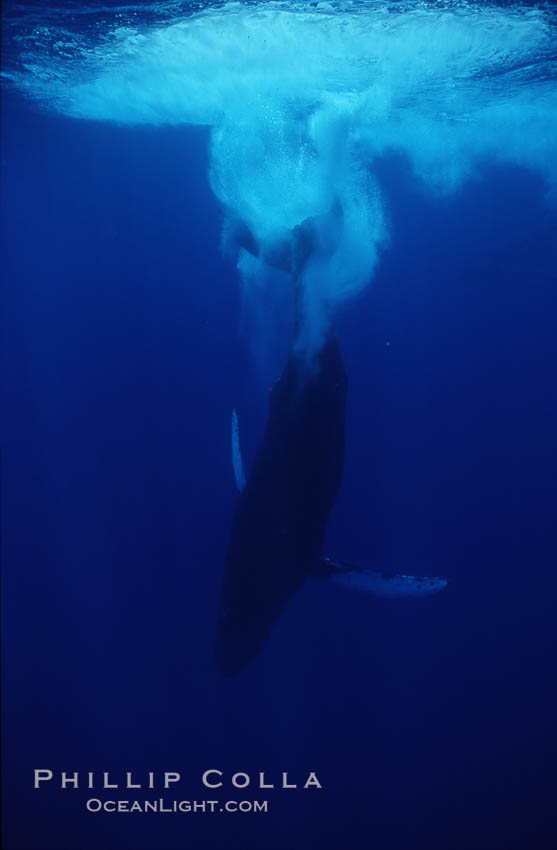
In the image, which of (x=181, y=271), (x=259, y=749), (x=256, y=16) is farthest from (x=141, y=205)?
(x=259, y=749)

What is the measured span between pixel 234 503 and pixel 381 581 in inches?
515

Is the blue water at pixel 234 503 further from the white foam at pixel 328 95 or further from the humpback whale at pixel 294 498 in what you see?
the humpback whale at pixel 294 498

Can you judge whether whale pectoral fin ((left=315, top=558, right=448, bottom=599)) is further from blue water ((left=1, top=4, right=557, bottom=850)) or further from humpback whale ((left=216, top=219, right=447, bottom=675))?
blue water ((left=1, top=4, right=557, bottom=850))

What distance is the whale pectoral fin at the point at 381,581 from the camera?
5.56 m

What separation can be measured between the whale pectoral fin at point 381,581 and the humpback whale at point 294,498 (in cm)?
1

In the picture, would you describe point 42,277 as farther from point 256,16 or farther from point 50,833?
point 50,833

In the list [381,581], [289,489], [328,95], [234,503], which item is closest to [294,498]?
[289,489]

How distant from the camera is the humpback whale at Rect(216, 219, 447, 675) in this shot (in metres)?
5.91

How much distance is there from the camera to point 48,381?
80.7 feet

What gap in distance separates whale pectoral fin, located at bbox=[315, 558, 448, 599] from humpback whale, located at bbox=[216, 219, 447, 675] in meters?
0.01

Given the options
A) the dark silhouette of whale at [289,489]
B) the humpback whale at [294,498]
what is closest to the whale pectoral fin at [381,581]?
the humpback whale at [294,498]

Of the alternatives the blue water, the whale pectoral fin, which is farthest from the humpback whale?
the blue water

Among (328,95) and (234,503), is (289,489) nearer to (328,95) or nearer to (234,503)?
(328,95)

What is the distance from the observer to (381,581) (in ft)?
19.0
